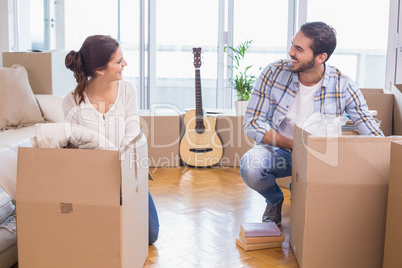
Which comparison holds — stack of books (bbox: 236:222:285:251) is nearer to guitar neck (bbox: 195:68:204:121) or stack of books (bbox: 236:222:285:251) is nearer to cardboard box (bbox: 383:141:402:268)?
cardboard box (bbox: 383:141:402:268)

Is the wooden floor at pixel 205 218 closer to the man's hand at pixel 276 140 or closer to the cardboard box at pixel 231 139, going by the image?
the cardboard box at pixel 231 139

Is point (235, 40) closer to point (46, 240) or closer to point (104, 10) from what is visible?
point (104, 10)

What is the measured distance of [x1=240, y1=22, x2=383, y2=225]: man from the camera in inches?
99.7

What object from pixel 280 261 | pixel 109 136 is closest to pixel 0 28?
pixel 109 136

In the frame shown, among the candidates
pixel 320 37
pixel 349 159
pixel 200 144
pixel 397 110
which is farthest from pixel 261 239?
pixel 200 144

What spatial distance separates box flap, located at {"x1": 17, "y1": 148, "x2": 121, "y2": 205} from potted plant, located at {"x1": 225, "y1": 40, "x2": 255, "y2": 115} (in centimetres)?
267

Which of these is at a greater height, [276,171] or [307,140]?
[307,140]

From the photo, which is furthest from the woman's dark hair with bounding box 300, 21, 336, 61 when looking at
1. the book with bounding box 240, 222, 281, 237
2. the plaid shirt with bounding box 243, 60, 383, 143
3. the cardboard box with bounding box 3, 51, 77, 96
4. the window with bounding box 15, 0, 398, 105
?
the window with bounding box 15, 0, 398, 105

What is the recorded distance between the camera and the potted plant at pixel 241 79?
434cm

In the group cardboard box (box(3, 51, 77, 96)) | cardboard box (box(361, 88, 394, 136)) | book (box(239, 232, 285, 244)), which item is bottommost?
book (box(239, 232, 285, 244))

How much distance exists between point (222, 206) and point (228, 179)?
0.71 m

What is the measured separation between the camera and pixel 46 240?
1779 mm

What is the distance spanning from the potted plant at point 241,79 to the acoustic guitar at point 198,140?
342 mm

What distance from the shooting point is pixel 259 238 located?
7.65 ft
